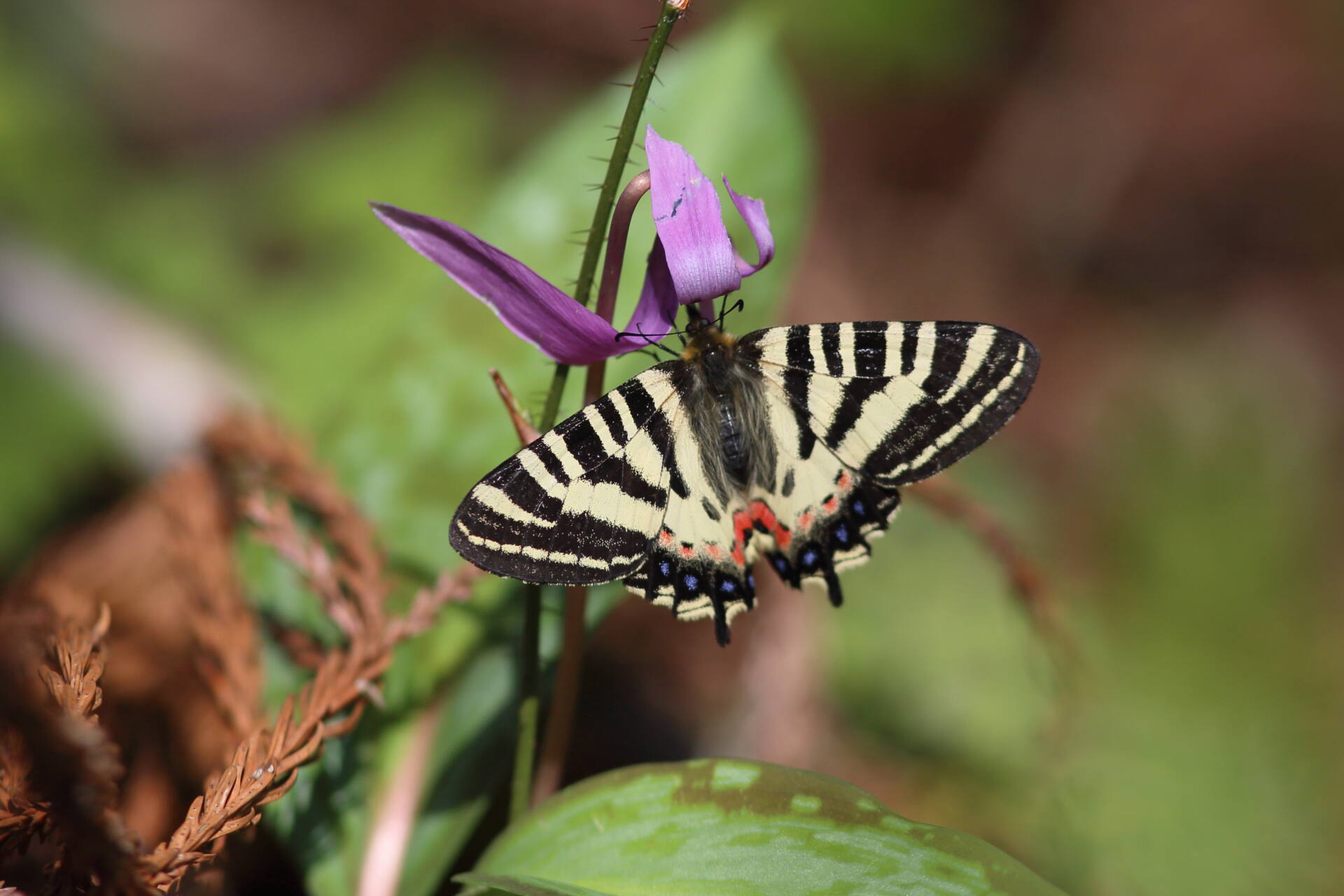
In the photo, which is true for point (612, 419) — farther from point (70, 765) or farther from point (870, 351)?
point (70, 765)

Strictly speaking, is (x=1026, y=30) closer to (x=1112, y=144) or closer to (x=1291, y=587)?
(x=1112, y=144)

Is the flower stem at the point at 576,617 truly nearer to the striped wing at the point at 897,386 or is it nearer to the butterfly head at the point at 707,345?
the butterfly head at the point at 707,345

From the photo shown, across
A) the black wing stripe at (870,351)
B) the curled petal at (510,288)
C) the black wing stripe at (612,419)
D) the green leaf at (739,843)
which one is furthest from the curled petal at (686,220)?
the green leaf at (739,843)

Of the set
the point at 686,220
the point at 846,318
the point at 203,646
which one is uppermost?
the point at 846,318

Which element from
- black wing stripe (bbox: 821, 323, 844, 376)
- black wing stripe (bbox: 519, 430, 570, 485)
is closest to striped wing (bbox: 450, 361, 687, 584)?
black wing stripe (bbox: 519, 430, 570, 485)

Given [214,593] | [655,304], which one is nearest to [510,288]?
[655,304]

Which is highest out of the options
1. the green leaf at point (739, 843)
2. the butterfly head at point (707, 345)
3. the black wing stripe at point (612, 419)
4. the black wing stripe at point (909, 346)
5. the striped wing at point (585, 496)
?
the black wing stripe at point (909, 346)
